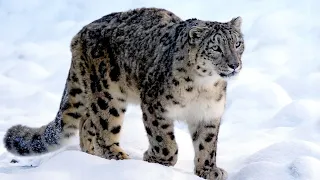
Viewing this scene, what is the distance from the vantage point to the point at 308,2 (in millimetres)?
13539

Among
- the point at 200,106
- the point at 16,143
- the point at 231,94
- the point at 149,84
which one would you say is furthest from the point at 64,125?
the point at 231,94

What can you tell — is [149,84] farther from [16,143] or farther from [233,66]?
[16,143]

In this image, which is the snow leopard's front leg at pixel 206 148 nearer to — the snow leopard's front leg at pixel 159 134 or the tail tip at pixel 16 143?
the snow leopard's front leg at pixel 159 134

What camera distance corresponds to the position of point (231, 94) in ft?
32.0

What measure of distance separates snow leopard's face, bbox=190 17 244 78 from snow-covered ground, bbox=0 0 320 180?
2.34 ft

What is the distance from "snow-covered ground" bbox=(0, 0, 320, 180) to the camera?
5074 mm

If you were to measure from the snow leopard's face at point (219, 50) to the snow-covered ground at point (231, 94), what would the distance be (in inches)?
28.1

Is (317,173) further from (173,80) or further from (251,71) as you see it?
(251,71)

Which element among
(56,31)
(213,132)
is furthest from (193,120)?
(56,31)

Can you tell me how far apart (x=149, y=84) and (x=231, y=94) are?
12.8 feet

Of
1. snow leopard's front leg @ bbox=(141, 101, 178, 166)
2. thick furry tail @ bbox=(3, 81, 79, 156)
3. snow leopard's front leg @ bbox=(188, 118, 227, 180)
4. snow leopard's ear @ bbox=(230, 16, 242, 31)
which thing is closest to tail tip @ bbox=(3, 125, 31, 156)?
thick furry tail @ bbox=(3, 81, 79, 156)

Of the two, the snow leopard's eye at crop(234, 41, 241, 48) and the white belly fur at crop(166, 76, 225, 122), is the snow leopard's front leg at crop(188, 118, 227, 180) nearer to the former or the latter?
the white belly fur at crop(166, 76, 225, 122)

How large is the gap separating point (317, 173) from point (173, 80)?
1.24 meters

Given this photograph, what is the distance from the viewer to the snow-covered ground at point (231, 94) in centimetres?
507
